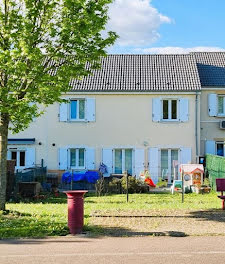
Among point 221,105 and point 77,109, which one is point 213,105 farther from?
point 77,109

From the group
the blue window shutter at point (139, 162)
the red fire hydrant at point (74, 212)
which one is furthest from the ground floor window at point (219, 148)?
the red fire hydrant at point (74, 212)

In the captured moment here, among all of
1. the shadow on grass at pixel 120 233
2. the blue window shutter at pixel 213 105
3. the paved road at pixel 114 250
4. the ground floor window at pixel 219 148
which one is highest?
A: the blue window shutter at pixel 213 105

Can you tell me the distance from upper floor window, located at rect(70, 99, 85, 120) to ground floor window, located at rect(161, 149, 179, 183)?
497cm

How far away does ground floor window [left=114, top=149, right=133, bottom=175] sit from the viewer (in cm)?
2656

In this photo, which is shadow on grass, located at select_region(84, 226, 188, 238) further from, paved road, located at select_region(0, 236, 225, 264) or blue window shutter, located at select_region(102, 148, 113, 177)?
blue window shutter, located at select_region(102, 148, 113, 177)

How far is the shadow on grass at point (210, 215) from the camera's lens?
13.3 m

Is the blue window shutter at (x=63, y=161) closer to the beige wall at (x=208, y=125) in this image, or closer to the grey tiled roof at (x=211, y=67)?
the beige wall at (x=208, y=125)

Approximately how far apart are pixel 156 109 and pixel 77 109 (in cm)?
439

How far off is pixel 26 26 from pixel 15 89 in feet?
6.05

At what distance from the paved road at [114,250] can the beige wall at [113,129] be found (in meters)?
15.9

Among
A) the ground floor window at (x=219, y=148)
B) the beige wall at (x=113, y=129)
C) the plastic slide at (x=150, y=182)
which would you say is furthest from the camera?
the ground floor window at (x=219, y=148)

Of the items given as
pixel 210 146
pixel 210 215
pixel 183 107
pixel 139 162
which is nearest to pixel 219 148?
pixel 210 146


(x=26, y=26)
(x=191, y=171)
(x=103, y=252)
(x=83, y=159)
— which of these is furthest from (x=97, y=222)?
(x=83, y=159)

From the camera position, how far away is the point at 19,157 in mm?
26922
